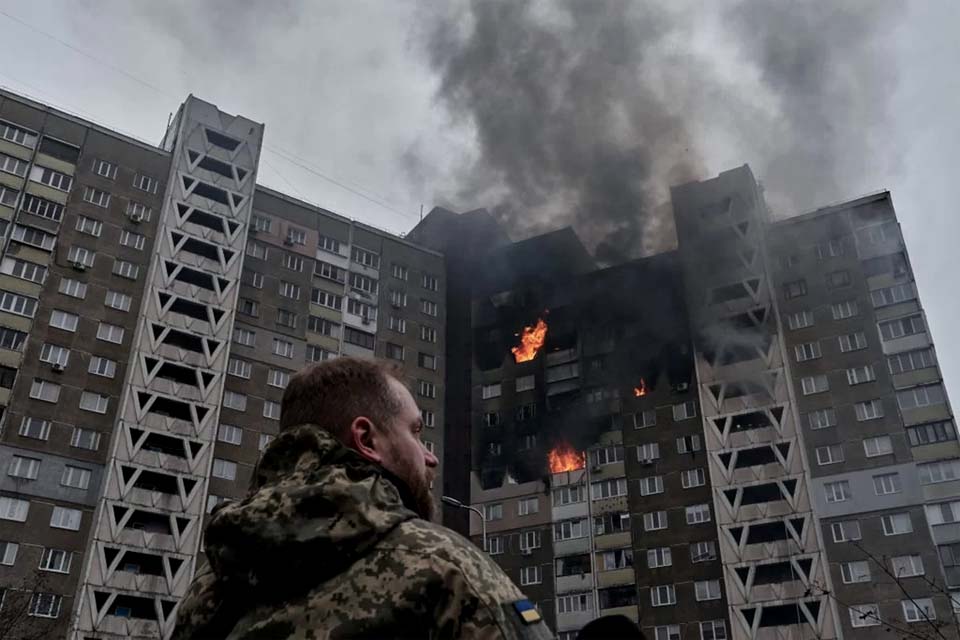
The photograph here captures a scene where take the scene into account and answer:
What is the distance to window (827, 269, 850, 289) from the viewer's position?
204 feet

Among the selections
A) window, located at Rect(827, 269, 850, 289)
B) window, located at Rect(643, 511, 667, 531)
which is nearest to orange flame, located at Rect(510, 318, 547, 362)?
window, located at Rect(643, 511, 667, 531)

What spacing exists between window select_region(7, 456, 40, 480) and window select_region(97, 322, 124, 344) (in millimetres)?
9754

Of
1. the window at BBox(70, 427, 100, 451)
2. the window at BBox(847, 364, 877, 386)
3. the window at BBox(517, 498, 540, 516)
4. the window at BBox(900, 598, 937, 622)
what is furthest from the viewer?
the window at BBox(517, 498, 540, 516)

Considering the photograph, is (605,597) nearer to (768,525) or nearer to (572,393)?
(768,525)

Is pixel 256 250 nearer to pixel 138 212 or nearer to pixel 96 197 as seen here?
pixel 138 212

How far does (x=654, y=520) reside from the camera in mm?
60781

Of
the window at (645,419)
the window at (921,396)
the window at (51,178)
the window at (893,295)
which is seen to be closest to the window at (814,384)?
the window at (921,396)

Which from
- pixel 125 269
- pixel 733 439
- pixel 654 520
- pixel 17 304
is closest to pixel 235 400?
pixel 125 269

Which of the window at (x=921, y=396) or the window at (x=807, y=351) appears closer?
the window at (x=921, y=396)

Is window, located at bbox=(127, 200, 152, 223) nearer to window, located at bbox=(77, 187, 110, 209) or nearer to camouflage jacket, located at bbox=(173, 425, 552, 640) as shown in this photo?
window, located at bbox=(77, 187, 110, 209)

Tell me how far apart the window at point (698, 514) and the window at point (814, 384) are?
36.1 feet

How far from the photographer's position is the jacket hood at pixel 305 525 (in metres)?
2.30

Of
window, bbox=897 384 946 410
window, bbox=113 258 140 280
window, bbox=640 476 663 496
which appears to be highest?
window, bbox=113 258 140 280

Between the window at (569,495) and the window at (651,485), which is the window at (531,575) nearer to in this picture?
the window at (569,495)
